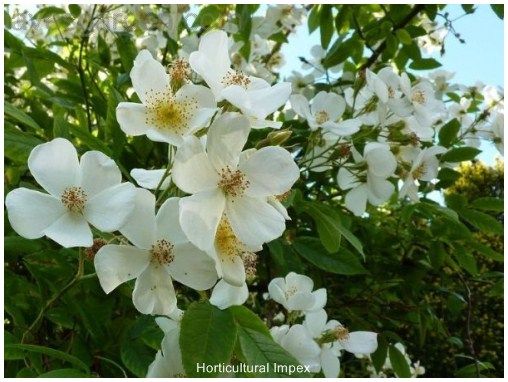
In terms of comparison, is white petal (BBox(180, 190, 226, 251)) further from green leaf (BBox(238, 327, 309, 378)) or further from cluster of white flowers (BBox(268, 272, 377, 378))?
cluster of white flowers (BBox(268, 272, 377, 378))

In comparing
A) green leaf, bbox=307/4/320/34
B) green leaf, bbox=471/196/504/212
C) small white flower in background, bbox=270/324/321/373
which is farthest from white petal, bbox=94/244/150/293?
green leaf, bbox=307/4/320/34

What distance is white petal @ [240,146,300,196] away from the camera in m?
0.79

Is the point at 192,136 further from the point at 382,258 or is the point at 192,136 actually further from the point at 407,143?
the point at 382,258

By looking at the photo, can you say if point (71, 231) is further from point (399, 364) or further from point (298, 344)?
point (399, 364)

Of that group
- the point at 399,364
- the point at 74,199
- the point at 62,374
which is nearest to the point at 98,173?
the point at 74,199

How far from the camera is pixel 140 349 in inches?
39.7

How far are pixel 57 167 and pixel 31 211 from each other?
0.23 feet

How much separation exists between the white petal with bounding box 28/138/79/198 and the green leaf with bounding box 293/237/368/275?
634 millimetres

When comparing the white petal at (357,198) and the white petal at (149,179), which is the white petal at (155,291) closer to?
the white petal at (149,179)

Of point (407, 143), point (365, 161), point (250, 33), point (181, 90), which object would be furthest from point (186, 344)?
point (250, 33)

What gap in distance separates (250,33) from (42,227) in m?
Answer: 1.27

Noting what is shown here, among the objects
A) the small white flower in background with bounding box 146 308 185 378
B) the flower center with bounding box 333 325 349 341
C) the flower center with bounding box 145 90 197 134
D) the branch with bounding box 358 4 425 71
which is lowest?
the small white flower in background with bounding box 146 308 185 378

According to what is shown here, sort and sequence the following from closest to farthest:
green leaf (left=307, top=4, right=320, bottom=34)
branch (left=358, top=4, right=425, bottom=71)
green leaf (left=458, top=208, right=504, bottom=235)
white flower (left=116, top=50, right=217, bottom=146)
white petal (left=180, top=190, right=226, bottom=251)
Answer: white petal (left=180, top=190, right=226, bottom=251)
white flower (left=116, top=50, right=217, bottom=146)
green leaf (left=458, top=208, right=504, bottom=235)
branch (left=358, top=4, right=425, bottom=71)
green leaf (left=307, top=4, right=320, bottom=34)

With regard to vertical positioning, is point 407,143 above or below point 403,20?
below
